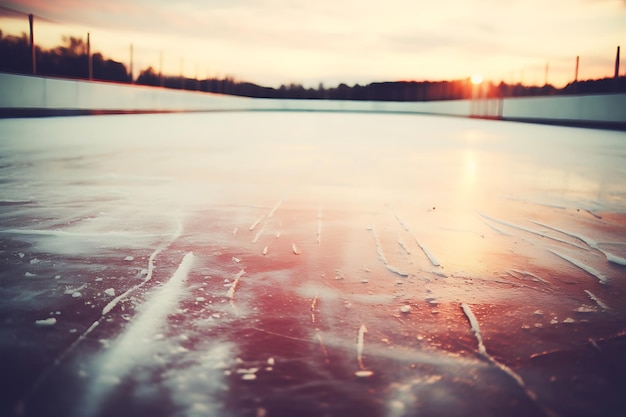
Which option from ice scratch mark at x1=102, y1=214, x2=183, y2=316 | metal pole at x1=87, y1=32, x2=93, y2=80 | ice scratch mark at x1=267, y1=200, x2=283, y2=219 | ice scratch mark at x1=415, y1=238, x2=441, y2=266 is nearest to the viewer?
ice scratch mark at x1=102, y1=214, x2=183, y2=316

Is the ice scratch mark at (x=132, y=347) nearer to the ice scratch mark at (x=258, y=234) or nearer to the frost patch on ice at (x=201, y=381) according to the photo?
the frost patch on ice at (x=201, y=381)

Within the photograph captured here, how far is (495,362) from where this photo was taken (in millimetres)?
831

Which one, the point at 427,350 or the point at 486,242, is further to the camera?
the point at 486,242

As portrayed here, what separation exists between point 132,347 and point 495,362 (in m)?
0.64

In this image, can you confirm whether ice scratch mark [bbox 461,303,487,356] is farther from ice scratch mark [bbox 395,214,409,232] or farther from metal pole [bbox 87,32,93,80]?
metal pole [bbox 87,32,93,80]

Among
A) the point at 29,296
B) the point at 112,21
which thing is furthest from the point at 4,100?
the point at 29,296

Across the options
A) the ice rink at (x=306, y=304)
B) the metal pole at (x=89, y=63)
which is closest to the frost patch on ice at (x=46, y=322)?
the ice rink at (x=306, y=304)

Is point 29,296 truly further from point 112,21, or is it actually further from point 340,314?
point 112,21

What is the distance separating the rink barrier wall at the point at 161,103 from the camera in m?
8.91

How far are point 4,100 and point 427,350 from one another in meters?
9.54

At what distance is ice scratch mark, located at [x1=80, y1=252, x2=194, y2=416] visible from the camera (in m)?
0.72

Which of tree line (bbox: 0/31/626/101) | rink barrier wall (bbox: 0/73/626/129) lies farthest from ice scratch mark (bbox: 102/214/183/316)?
tree line (bbox: 0/31/626/101)

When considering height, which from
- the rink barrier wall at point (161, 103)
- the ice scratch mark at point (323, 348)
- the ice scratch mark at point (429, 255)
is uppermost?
the rink barrier wall at point (161, 103)

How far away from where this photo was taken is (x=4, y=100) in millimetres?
8312
